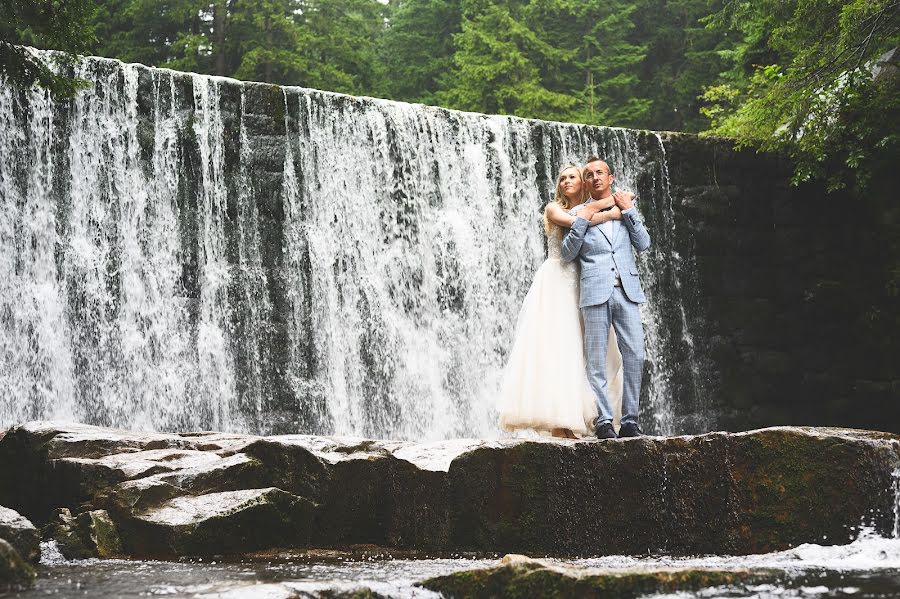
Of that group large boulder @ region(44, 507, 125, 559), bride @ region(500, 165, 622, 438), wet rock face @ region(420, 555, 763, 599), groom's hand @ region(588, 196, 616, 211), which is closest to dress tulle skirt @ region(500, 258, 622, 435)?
bride @ region(500, 165, 622, 438)

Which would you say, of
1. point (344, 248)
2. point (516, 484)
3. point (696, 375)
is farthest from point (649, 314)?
point (516, 484)

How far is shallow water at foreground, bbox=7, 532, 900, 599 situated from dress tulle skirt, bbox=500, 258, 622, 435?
106 cm

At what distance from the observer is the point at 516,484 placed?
5.21 meters

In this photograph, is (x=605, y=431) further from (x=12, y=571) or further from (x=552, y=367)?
(x=12, y=571)

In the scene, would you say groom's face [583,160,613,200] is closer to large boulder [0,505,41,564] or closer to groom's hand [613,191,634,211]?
groom's hand [613,191,634,211]

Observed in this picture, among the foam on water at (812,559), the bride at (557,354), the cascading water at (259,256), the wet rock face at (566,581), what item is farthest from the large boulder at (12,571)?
the cascading water at (259,256)

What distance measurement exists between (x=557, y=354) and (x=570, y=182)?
3.51 feet

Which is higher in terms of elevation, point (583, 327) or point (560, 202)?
point (560, 202)

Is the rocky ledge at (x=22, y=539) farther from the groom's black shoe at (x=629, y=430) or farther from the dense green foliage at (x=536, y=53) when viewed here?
the dense green foliage at (x=536, y=53)

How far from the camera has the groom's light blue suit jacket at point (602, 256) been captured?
231 inches

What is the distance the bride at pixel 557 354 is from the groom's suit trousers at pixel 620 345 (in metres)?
0.12


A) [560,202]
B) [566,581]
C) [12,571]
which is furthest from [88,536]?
[560,202]

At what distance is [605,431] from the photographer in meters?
5.67

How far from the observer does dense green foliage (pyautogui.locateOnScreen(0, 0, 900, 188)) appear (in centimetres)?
1430
